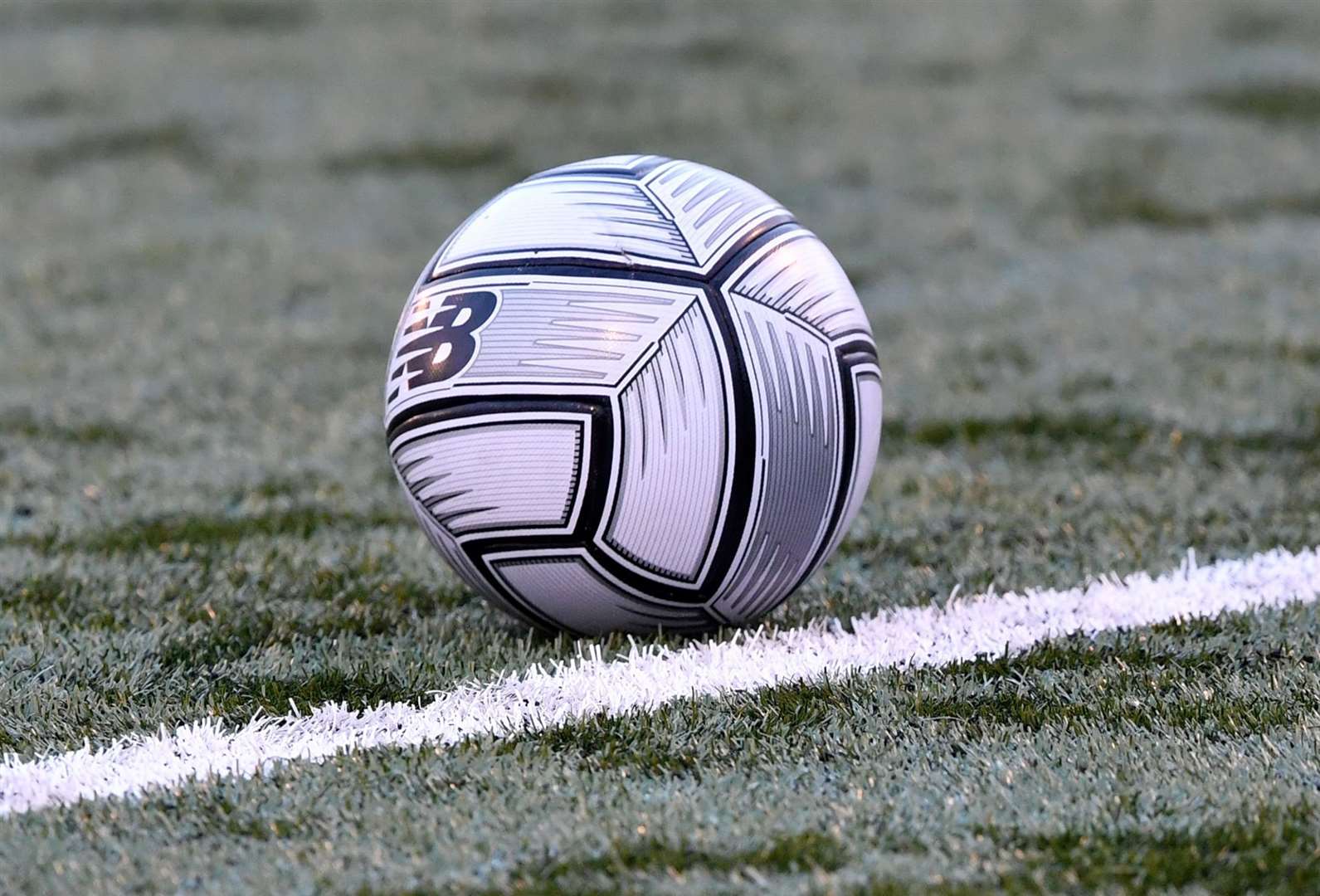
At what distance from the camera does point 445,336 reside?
10.6ft

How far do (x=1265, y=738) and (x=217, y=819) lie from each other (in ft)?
5.86

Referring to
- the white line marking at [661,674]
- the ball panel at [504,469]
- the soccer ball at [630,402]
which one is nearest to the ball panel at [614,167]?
the soccer ball at [630,402]

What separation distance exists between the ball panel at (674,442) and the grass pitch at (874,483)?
1.32 ft

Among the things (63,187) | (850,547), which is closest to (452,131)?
(63,187)

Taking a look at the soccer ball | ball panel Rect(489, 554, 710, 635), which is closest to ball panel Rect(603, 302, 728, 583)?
the soccer ball

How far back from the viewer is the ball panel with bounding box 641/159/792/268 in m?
3.26

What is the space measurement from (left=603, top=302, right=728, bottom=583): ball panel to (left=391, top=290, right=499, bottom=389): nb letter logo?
13.3 inches

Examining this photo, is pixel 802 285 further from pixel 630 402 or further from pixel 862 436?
pixel 630 402

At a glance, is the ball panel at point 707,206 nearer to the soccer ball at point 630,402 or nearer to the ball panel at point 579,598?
the soccer ball at point 630,402

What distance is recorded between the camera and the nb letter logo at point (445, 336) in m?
3.20

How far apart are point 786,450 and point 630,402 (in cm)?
34

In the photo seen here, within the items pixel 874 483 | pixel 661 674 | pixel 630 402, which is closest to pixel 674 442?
pixel 630 402

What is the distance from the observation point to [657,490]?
10.4 feet

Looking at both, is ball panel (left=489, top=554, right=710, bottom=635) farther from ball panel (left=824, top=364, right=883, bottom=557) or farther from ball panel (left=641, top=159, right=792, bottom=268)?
ball panel (left=641, top=159, right=792, bottom=268)
